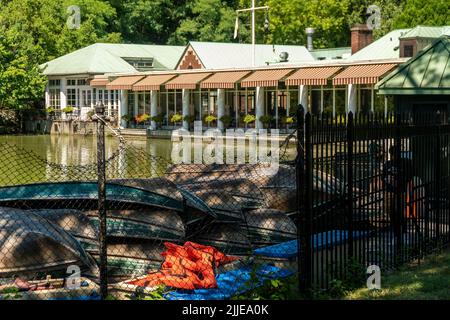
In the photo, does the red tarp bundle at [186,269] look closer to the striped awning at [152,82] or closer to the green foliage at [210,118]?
the green foliage at [210,118]

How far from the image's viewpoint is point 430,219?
10547mm

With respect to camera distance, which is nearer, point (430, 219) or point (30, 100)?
point (430, 219)

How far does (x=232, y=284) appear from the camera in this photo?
7.74 meters

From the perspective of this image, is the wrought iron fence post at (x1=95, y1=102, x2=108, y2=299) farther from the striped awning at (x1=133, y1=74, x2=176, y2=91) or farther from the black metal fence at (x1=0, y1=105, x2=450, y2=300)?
the striped awning at (x1=133, y1=74, x2=176, y2=91)

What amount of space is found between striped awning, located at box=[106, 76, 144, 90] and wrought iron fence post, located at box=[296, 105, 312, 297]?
3822 centimetres

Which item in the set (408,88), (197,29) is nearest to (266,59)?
(197,29)

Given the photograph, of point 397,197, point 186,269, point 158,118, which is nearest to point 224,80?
point 158,118

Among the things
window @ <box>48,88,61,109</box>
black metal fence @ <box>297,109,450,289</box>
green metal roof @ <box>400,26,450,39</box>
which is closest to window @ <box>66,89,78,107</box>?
window @ <box>48,88,61,109</box>

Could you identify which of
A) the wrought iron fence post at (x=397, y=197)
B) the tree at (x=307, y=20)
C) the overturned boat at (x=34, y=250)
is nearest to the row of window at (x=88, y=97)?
the tree at (x=307, y=20)

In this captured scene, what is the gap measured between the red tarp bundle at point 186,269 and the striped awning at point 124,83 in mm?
37369

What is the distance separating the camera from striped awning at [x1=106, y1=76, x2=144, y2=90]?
45.4 meters

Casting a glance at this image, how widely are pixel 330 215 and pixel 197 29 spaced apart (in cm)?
6736
